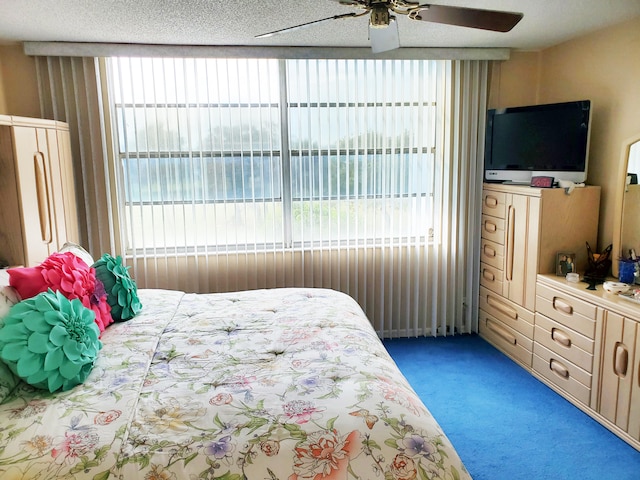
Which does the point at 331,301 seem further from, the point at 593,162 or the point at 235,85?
the point at 593,162

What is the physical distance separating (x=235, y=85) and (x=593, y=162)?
265 centimetres

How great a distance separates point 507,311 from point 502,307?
0.26 ft

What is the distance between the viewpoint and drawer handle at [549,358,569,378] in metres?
3.00

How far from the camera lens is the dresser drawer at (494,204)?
144 inches

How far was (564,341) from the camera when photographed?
3002 millimetres

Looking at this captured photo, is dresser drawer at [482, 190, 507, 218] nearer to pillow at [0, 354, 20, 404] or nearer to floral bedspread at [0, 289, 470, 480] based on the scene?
floral bedspread at [0, 289, 470, 480]

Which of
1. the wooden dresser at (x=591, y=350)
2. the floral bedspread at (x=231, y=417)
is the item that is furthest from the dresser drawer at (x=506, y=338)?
the floral bedspread at (x=231, y=417)

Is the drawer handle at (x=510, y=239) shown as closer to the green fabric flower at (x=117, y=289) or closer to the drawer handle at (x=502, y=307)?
the drawer handle at (x=502, y=307)

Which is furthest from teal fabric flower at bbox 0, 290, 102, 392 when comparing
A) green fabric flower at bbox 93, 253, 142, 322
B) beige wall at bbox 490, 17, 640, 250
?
beige wall at bbox 490, 17, 640, 250

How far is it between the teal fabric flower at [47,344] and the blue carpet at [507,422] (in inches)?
73.4

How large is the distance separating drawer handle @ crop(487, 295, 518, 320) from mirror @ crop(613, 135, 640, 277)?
74 cm

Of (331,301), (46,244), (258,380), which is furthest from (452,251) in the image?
(46,244)

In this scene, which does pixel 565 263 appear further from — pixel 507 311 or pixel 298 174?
pixel 298 174

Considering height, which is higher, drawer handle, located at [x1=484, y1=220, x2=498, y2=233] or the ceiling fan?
the ceiling fan
